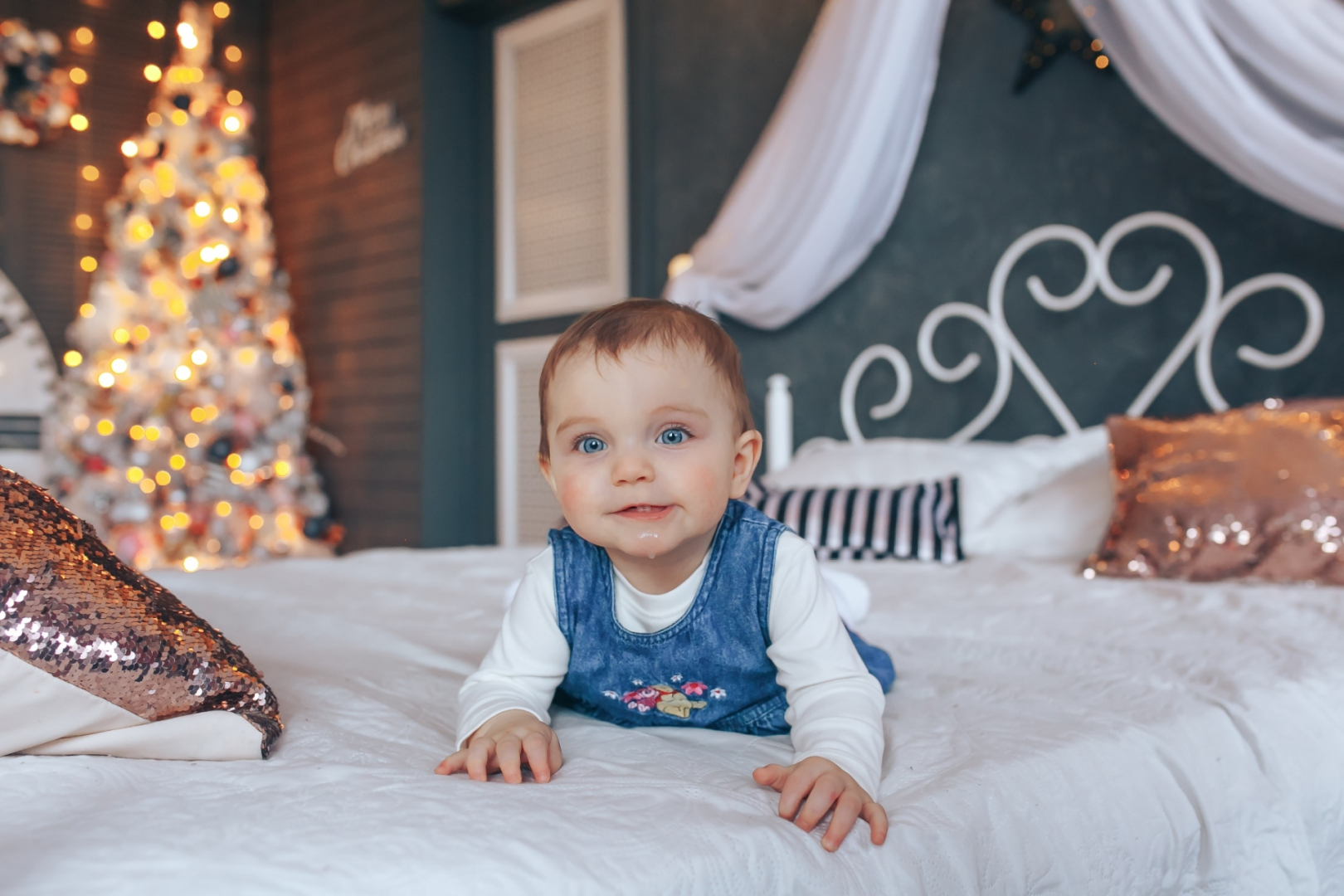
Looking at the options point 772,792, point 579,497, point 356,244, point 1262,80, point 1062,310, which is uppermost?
point 356,244

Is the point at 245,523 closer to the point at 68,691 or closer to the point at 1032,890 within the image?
the point at 68,691

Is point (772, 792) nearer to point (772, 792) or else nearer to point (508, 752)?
point (772, 792)

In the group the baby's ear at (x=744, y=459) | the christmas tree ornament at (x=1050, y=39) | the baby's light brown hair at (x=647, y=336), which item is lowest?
the baby's ear at (x=744, y=459)

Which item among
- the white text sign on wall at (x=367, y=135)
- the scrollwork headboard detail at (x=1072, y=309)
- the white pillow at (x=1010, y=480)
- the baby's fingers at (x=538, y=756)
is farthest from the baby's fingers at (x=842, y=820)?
the white text sign on wall at (x=367, y=135)

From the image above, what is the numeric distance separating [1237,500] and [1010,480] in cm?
56

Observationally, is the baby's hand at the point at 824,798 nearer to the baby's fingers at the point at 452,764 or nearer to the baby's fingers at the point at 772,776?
the baby's fingers at the point at 772,776

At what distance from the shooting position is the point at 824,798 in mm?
698

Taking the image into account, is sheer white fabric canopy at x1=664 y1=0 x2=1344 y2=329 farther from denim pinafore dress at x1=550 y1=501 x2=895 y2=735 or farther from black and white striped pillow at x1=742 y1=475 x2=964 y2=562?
denim pinafore dress at x1=550 y1=501 x2=895 y2=735

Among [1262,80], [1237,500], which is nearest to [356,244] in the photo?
[1262,80]

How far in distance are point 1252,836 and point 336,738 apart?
858mm

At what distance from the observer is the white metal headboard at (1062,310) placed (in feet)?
7.55

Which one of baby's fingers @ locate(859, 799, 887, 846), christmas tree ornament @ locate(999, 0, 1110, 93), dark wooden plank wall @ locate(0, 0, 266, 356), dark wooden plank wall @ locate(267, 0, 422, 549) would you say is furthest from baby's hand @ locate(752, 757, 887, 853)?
dark wooden plank wall @ locate(0, 0, 266, 356)

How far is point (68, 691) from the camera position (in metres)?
0.74

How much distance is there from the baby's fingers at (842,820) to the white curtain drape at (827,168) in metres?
2.07
